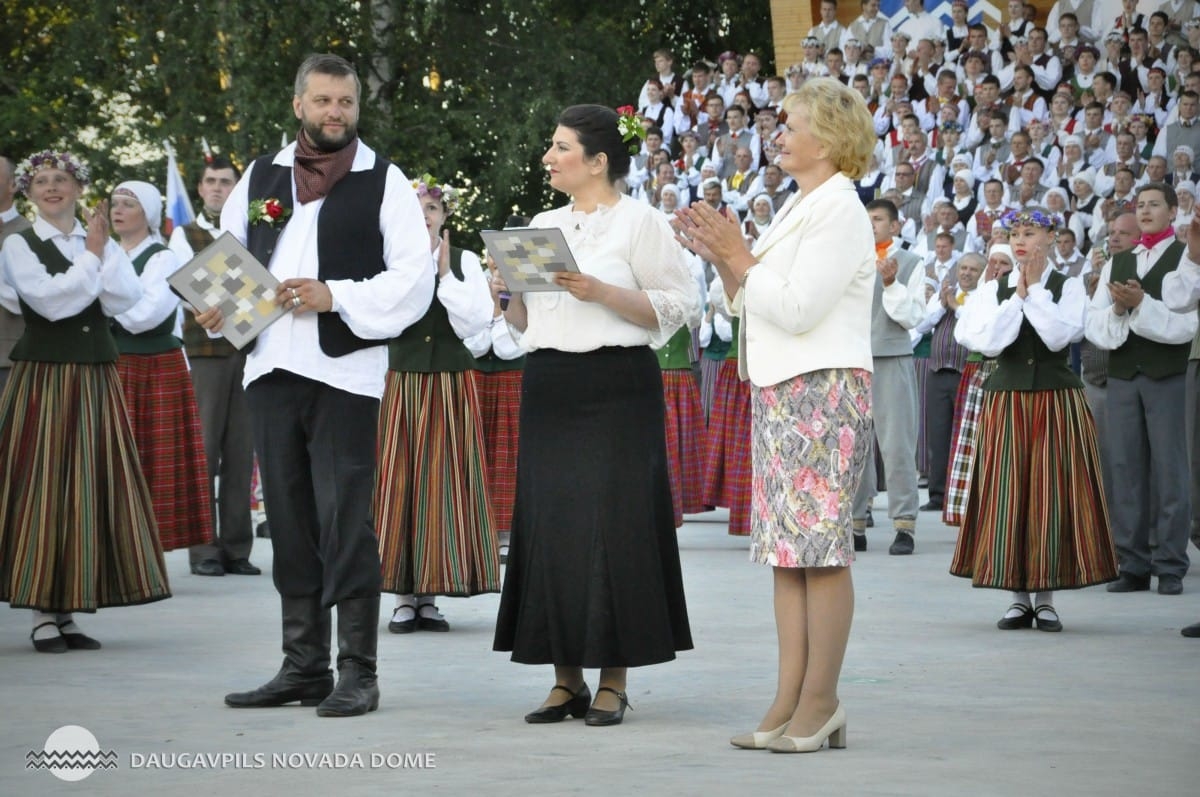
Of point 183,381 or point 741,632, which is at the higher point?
point 183,381

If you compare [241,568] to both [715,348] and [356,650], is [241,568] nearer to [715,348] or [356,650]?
[356,650]

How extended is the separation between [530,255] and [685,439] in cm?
585

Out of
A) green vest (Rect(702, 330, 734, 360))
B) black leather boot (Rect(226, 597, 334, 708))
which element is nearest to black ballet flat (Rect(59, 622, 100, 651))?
black leather boot (Rect(226, 597, 334, 708))

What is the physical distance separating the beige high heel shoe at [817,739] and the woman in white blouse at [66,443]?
9.52ft

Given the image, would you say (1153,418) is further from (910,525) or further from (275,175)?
(275,175)

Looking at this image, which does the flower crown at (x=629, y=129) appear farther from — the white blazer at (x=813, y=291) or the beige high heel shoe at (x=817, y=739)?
the beige high heel shoe at (x=817, y=739)

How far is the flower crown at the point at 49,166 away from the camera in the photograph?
22.2ft

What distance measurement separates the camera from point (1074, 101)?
679 inches

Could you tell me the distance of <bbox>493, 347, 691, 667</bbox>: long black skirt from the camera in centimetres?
503

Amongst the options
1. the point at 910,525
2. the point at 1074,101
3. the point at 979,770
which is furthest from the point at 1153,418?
the point at 1074,101

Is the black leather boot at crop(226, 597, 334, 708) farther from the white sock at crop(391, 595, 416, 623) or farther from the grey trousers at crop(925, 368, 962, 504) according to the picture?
the grey trousers at crop(925, 368, 962, 504)

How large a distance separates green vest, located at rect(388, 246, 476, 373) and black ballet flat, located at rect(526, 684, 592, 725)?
2.21 m

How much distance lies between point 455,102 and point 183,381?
18.0 m

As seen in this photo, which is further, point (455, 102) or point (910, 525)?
point (455, 102)
